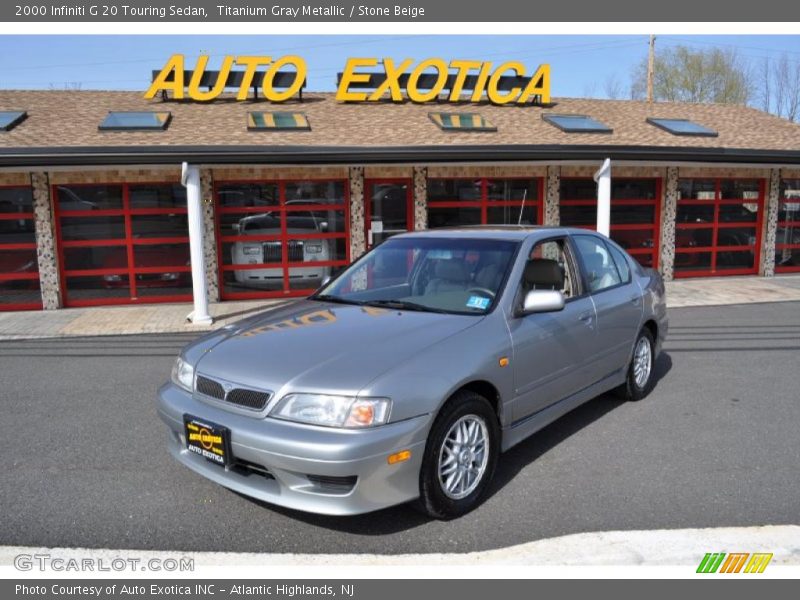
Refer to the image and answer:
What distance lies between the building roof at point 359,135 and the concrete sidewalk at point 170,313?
264cm

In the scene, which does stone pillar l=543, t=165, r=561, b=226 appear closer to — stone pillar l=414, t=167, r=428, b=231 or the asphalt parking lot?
stone pillar l=414, t=167, r=428, b=231

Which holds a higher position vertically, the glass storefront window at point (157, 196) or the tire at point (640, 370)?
the glass storefront window at point (157, 196)

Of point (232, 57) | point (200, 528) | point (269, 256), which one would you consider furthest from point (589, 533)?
point (232, 57)

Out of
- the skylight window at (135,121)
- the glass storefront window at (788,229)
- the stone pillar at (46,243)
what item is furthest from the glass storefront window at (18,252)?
the glass storefront window at (788,229)

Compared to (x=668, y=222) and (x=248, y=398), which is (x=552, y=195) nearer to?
(x=668, y=222)

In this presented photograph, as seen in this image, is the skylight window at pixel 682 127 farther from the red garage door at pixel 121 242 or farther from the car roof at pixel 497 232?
the car roof at pixel 497 232

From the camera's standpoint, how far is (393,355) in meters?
3.37

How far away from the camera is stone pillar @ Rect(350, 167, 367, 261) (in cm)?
1277

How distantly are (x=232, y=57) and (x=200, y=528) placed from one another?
1311 cm

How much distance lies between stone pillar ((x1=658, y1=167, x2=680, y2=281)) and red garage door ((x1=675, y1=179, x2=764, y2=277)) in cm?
18

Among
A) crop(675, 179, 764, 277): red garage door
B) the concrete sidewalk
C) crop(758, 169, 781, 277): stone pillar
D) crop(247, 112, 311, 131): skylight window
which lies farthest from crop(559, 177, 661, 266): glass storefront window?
crop(247, 112, 311, 131): skylight window

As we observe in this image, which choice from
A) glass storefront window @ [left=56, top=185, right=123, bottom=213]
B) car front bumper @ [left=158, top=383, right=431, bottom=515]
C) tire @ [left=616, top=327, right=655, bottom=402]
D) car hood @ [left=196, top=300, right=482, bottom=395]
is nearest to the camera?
car front bumper @ [left=158, top=383, right=431, bottom=515]

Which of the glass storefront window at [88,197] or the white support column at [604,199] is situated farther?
the white support column at [604,199]

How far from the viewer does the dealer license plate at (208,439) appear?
3.26 meters
